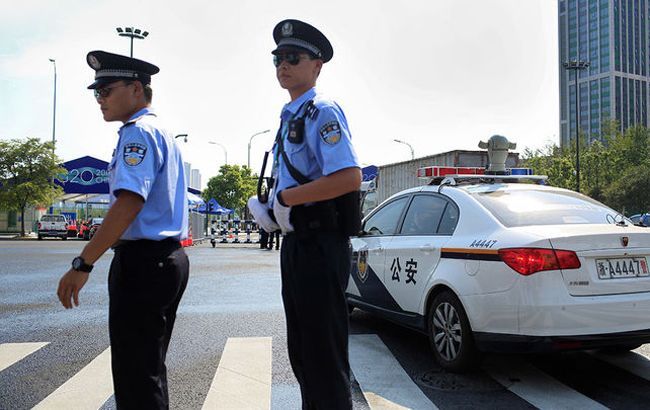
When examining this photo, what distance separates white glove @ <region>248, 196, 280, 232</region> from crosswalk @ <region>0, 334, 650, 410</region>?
162 cm

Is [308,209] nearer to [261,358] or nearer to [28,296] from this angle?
[261,358]

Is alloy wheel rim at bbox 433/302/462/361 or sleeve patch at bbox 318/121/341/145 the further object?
alloy wheel rim at bbox 433/302/462/361

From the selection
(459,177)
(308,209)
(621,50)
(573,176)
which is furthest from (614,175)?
(308,209)

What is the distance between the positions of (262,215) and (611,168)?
54768mm

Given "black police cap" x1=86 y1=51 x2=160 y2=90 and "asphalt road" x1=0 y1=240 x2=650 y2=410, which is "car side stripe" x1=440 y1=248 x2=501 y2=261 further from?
"black police cap" x1=86 y1=51 x2=160 y2=90

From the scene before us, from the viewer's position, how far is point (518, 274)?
3.68 meters

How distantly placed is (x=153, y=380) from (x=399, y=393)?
2052 mm

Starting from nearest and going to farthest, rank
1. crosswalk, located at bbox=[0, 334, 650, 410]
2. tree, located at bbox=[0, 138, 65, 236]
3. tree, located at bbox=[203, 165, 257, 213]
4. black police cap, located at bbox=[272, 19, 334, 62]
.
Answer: black police cap, located at bbox=[272, 19, 334, 62]
crosswalk, located at bbox=[0, 334, 650, 410]
tree, located at bbox=[0, 138, 65, 236]
tree, located at bbox=[203, 165, 257, 213]

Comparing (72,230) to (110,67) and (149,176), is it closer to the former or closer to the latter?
(110,67)

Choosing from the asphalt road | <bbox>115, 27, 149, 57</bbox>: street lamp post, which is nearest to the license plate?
the asphalt road

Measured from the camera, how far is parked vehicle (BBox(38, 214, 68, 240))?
33.8 metres

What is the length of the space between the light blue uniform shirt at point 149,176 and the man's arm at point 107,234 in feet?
0.13

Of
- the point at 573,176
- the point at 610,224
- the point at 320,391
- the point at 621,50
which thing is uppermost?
the point at 621,50

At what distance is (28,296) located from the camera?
8242mm
